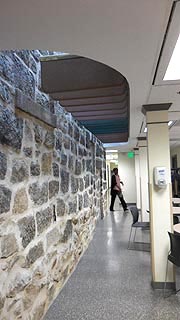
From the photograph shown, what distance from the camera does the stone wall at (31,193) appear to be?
2.01 metres

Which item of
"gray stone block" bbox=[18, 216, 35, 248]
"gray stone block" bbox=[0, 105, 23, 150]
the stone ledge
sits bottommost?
"gray stone block" bbox=[18, 216, 35, 248]

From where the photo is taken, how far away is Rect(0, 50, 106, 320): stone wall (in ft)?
6.61

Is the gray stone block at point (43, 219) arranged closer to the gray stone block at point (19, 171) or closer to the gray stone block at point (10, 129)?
the gray stone block at point (19, 171)

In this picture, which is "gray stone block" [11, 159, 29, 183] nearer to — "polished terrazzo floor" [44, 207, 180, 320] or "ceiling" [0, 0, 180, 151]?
"ceiling" [0, 0, 180, 151]

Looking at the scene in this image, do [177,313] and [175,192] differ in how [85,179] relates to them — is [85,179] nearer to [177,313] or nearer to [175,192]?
[177,313]

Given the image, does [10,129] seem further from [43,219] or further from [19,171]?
[43,219]

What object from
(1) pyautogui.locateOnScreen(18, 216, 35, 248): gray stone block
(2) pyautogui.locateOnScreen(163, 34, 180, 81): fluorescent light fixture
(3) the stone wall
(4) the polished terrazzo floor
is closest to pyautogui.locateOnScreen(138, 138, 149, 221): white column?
(4) the polished terrazzo floor

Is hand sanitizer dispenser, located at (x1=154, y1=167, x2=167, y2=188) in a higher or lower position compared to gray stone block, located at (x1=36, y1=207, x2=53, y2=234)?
higher

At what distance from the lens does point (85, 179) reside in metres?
5.21

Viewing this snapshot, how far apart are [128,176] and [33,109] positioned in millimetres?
10056

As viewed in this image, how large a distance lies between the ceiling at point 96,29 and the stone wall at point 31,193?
0.49 m

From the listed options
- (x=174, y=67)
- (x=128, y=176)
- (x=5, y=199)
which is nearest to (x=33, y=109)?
(x=5, y=199)

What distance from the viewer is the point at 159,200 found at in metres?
3.38

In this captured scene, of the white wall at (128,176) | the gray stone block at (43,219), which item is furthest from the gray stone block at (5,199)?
the white wall at (128,176)
